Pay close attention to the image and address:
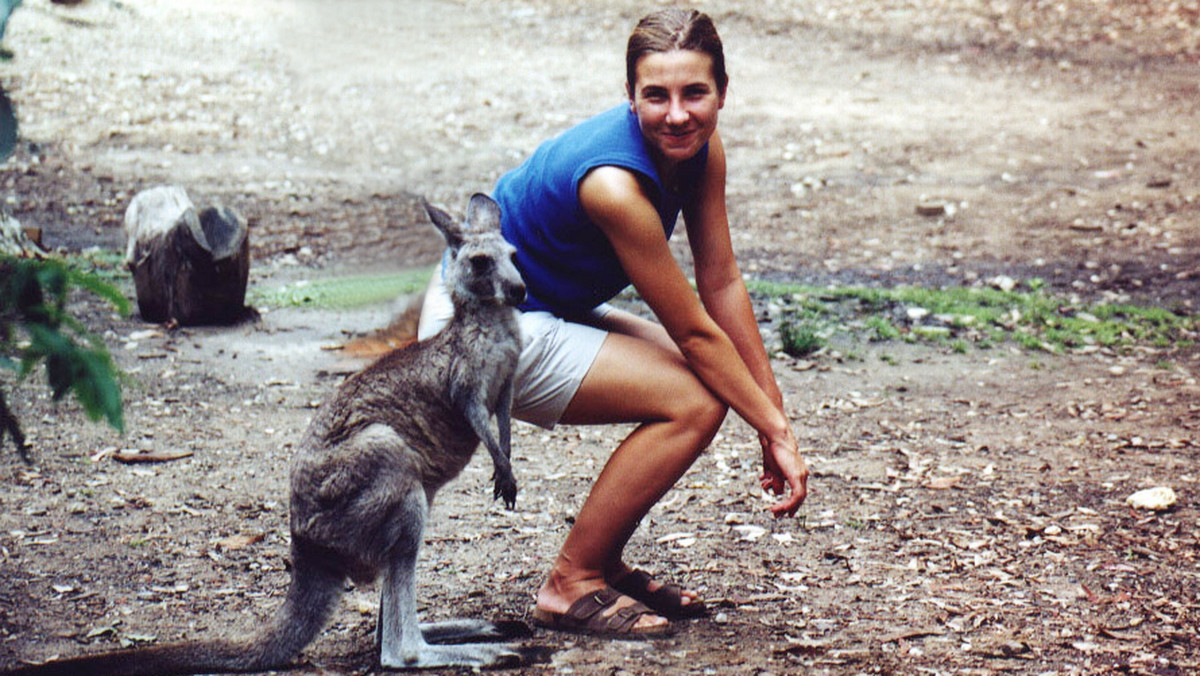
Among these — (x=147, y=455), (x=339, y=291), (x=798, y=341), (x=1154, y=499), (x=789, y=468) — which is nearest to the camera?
(x=789, y=468)

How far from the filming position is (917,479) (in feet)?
13.6

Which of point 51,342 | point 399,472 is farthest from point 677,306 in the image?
point 51,342

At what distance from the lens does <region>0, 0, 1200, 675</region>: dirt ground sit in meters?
3.15

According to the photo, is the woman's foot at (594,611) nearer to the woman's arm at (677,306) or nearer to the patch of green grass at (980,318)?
the woman's arm at (677,306)

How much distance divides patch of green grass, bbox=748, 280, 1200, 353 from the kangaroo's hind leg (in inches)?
126

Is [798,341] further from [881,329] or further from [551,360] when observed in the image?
[551,360]

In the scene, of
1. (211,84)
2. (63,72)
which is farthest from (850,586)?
(63,72)

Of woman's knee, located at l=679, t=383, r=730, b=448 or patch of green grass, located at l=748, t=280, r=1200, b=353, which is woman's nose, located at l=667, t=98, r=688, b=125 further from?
patch of green grass, located at l=748, t=280, r=1200, b=353

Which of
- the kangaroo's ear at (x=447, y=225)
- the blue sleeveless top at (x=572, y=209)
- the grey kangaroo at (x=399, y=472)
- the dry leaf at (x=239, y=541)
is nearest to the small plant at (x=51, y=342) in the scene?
the grey kangaroo at (x=399, y=472)

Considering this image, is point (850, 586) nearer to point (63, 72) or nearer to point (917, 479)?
point (917, 479)

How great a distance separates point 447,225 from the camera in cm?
277

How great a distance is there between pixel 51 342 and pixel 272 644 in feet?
4.04

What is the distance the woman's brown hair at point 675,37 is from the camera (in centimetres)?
279

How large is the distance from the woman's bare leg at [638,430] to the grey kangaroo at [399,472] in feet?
0.74
